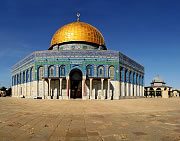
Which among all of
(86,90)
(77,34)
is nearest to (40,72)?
(86,90)

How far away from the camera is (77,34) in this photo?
104 ft

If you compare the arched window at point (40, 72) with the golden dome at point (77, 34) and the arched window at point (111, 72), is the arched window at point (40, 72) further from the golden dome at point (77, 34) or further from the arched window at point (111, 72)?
the arched window at point (111, 72)

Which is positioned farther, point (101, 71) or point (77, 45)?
point (77, 45)

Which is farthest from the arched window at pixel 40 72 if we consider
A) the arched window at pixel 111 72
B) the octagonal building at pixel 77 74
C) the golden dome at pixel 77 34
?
the arched window at pixel 111 72

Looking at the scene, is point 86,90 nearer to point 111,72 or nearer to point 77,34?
point 111,72

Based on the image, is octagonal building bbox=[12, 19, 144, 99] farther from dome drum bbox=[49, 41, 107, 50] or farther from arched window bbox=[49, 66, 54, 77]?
dome drum bbox=[49, 41, 107, 50]

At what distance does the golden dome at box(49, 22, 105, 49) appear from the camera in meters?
31.5

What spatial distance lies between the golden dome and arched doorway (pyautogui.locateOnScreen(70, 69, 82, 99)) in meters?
6.95

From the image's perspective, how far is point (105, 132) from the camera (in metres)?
4.56

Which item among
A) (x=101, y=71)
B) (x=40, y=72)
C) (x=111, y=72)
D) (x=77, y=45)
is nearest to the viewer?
(x=101, y=71)

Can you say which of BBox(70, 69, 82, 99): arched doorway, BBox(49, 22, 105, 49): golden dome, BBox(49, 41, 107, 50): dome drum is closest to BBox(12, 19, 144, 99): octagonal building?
BBox(70, 69, 82, 99): arched doorway

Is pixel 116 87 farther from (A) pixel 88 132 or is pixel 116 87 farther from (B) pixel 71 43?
(A) pixel 88 132

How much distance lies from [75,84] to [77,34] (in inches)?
387

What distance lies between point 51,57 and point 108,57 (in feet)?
32.0
